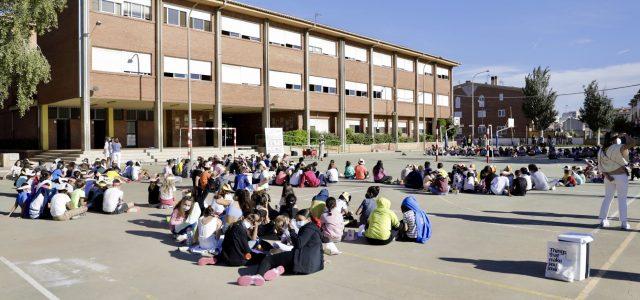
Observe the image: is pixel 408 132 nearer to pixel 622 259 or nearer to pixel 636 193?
pixel 636 193

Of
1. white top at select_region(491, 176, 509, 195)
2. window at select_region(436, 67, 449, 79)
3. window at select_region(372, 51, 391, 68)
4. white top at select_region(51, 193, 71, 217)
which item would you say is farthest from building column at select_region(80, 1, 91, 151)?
window at select_region(436, 67, 449, 79)

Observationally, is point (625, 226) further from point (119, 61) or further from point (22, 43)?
point (119, 61)

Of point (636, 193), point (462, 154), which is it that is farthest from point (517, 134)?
point (636, 193)

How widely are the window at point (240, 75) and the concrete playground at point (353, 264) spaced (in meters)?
28.3

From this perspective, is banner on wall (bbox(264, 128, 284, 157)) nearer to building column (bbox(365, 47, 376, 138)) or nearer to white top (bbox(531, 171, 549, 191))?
white top (bbox(531, 171, 549, 191))

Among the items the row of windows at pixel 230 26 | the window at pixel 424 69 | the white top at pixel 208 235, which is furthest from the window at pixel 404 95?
the white top at pixel 208 235

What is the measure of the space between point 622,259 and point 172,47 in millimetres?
34466

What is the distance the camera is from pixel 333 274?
328 inches

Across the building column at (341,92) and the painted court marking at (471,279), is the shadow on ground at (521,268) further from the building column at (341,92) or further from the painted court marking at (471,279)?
the building column at (341,92)

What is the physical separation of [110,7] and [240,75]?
1159 centimetres

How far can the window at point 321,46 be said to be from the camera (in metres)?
49.9

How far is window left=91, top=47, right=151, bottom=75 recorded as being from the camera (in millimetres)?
33750

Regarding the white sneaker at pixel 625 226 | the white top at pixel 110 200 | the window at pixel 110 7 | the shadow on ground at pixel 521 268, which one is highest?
the window at pixel 110 7

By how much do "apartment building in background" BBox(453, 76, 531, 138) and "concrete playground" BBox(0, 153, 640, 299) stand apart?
76.3m
